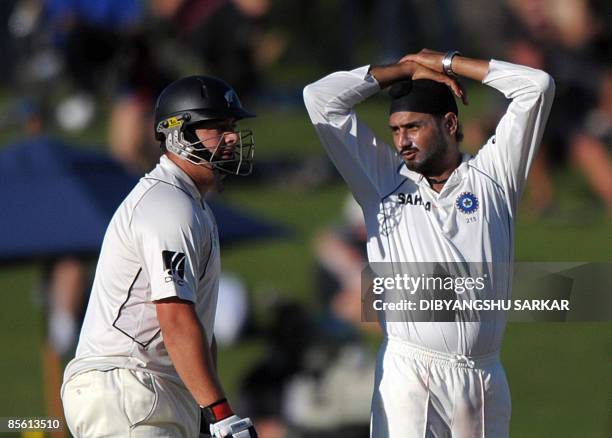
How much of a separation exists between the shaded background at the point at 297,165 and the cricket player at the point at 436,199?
10.3 ft

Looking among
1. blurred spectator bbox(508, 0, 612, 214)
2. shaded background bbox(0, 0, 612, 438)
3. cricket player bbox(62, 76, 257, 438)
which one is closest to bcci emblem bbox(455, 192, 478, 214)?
cricket player bbox(62, 76, 257, 438)

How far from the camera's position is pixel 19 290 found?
45.1ft

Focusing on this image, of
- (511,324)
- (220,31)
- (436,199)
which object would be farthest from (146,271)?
(220,31)

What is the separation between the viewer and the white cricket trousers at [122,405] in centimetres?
486

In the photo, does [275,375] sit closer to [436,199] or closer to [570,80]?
[436,199]

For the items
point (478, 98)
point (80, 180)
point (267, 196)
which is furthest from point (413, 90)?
point (478, 98)

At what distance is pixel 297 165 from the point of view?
53.0 feet

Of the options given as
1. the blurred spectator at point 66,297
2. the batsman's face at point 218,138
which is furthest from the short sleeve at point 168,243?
the blurred spectator at point 66,297

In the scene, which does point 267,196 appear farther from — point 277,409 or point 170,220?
point 170,220

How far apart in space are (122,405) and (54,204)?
3.97m

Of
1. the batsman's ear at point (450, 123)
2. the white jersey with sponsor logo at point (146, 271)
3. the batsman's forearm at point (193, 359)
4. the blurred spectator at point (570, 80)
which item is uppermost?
the blurred spectator at point (570, 80)

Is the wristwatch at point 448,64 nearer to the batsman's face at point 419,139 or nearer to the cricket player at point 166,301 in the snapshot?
the batsman's face at point 419,139

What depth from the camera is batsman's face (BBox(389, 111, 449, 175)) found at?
5.29 metres

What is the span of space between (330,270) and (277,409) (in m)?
3.06
